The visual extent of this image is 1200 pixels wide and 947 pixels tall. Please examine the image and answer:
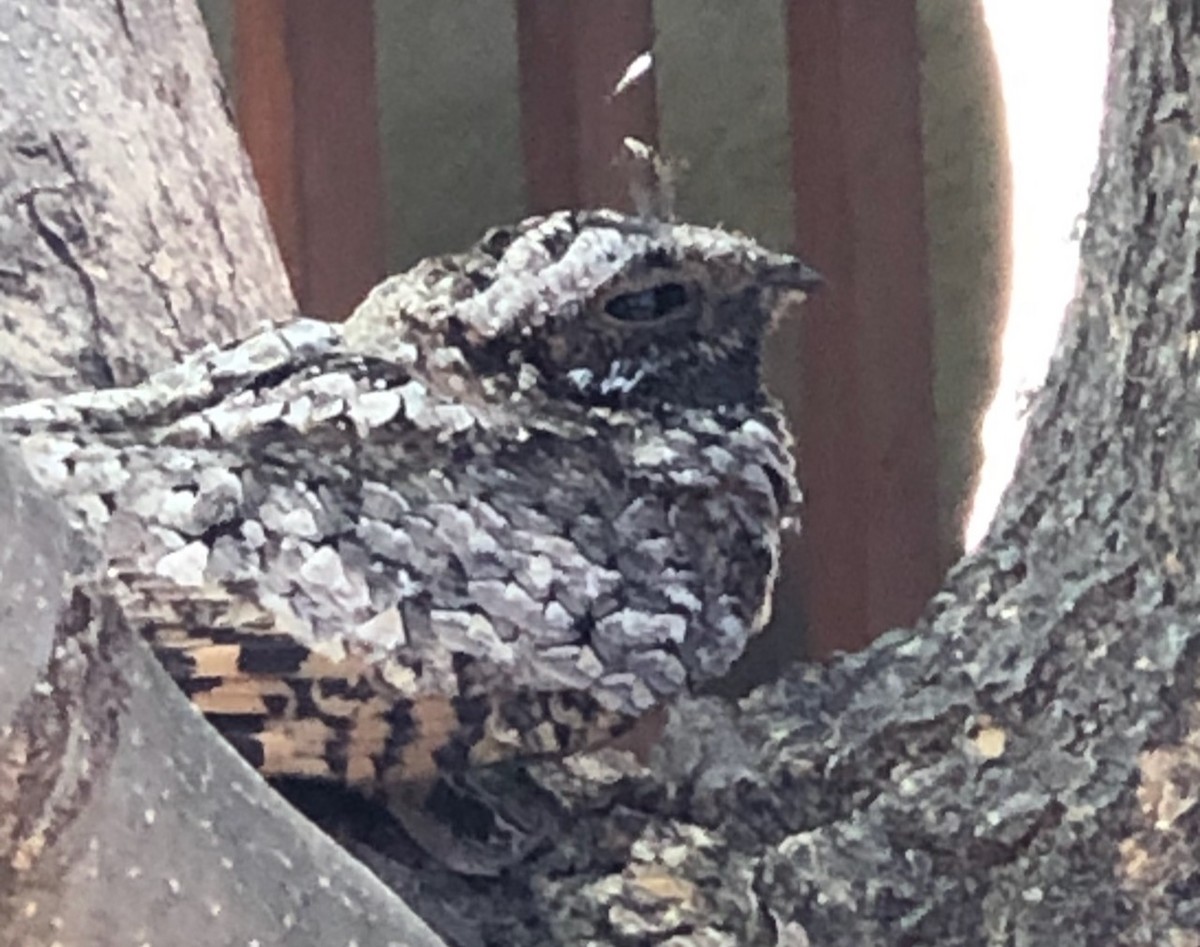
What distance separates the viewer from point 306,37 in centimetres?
170

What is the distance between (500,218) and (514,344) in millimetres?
1173

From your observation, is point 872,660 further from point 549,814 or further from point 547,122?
point 547,122

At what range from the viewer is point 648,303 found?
0.77 metres

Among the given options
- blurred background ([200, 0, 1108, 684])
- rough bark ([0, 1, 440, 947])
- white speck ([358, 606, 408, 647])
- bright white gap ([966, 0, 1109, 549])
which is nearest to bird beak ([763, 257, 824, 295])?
bright white gap ([966, 0, 1109, 549])

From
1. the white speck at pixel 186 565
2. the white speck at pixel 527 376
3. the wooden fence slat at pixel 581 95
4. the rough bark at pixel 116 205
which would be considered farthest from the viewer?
the wooden fence slat at pixel 581 95

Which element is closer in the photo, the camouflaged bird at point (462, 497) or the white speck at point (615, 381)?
the camouflaged bird at point (462, 497)

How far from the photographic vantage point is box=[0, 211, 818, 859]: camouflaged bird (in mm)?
625

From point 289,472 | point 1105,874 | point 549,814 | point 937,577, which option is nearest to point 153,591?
point 289,472

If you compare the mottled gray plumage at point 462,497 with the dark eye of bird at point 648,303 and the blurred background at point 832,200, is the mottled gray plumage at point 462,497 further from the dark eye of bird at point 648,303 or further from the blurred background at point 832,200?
the blurred background at point 832,200

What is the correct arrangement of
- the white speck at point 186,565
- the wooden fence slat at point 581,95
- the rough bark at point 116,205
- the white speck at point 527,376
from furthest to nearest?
the wooden fence slat at point 581,95
the rough bark at point 116,205
the white speck at point 527,376
the white speck at point 186,565

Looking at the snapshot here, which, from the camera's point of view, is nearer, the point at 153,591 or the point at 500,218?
the point at 153,591

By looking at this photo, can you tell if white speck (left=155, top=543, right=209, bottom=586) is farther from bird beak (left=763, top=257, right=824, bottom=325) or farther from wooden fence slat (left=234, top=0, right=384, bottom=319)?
wooden fence slat (left=234, top=0, right=384, bottom=319)

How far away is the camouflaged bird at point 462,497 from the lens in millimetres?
625

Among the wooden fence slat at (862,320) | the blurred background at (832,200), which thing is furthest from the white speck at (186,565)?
the wooden fence slat at (862,320)
